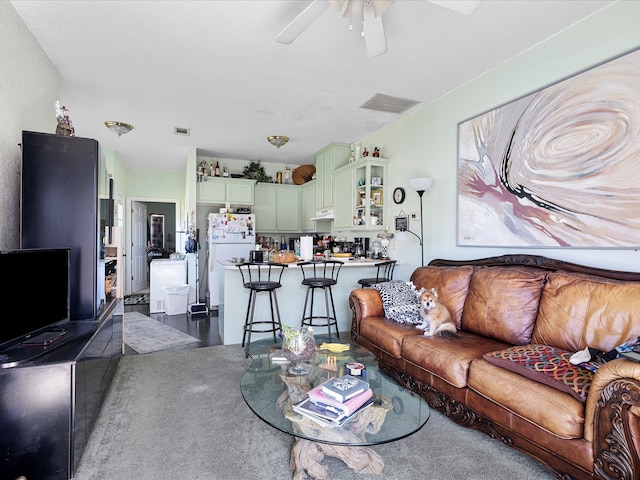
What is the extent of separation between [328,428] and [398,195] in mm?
3278

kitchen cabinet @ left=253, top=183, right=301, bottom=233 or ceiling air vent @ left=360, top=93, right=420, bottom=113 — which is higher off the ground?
ceiling air vent @ left=360, top=93, right=420, bottom=113

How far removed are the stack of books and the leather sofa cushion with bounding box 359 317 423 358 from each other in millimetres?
970

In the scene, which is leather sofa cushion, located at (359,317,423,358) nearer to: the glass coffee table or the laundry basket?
the glass coffee table

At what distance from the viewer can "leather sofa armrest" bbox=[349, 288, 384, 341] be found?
316cm

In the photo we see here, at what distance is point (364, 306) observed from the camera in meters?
3.16

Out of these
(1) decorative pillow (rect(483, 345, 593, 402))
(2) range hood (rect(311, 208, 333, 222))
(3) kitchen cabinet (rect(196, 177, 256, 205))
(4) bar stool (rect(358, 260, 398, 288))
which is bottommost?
(1) decorative pillow (rect(483, 345, 593, 402))

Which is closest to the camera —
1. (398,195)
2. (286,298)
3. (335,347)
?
(335,347)

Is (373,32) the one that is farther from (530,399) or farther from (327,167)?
(327,167)

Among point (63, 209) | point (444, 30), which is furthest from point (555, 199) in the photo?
point (63, 209)

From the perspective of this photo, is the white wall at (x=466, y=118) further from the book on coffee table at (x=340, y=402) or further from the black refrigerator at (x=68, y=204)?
the black refrigerator at (x=68, y=204)

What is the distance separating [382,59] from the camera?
286 cm

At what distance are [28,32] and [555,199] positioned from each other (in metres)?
3.96

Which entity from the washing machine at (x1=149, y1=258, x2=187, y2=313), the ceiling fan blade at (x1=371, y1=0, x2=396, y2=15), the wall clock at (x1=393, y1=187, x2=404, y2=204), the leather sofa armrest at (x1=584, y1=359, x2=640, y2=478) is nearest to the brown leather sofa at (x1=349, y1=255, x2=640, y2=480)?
the leather sofa armrest at (x1=584, y1=359, x2=640, y2=478)

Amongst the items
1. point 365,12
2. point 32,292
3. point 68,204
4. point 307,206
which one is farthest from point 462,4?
point 307,206
